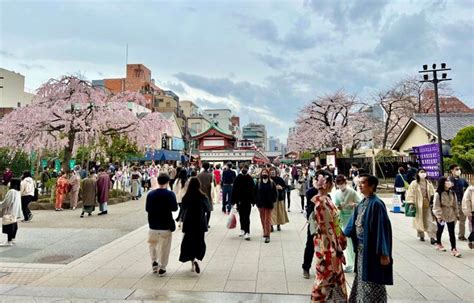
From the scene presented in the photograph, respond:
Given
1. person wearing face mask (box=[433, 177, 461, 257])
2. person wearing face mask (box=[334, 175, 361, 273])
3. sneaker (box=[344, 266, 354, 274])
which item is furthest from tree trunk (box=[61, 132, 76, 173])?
person wearing face mask (box=[433, 177, 461, 257])

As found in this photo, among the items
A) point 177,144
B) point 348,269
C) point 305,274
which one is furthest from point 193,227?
point 177,144

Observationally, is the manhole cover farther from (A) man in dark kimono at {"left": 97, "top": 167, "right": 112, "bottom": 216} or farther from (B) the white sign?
(B) the white sign

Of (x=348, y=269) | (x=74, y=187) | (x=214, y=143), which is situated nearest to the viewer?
(x=348, y=269)

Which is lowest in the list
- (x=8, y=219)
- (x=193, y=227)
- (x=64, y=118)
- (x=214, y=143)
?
(x=8, y=219)

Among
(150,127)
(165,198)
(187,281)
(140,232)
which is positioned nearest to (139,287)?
(187,281)

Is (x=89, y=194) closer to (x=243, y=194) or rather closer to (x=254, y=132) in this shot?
(x=243, y=194)

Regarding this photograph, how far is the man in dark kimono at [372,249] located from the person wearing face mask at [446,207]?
412 cm

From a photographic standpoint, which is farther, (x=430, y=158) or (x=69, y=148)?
(x=69, y=148)

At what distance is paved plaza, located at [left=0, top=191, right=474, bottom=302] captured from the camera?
179 inches

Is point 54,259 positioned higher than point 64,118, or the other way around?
point 64,118

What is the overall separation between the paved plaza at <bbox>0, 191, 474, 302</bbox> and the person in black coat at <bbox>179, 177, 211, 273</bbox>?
0.33 meters

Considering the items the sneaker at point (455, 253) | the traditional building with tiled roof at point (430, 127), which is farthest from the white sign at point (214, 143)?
the sneaker at point (455, 253)

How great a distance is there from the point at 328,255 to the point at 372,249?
0.60m

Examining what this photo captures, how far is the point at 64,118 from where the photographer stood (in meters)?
14.9
